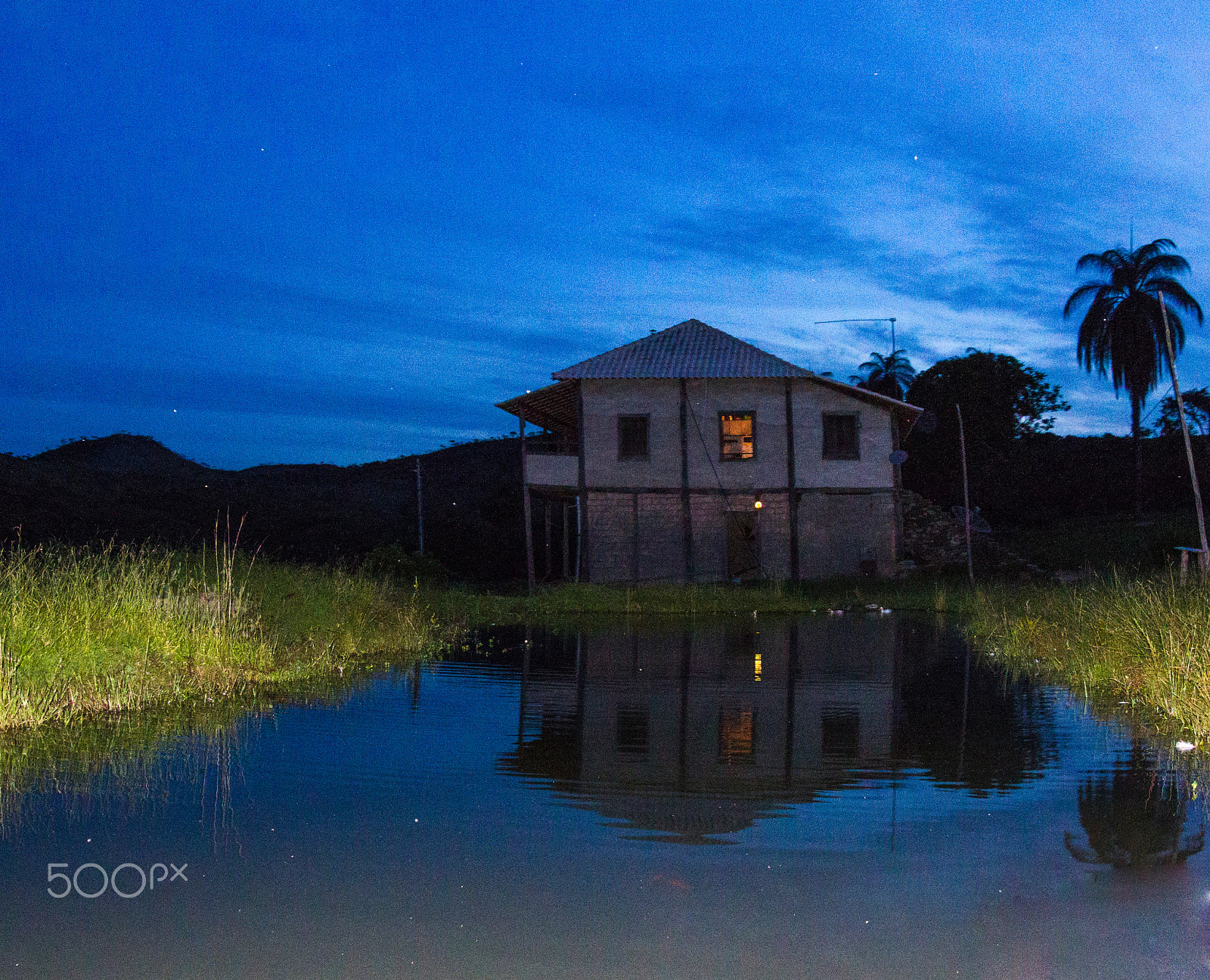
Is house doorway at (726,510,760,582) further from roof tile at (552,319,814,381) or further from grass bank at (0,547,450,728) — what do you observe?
grass bank at (0,547,450,728)

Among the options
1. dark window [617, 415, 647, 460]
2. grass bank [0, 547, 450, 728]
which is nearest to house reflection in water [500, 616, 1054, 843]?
grass bank [0, 547, 450, 728]

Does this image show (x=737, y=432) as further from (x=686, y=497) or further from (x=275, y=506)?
(x=275, y=506)

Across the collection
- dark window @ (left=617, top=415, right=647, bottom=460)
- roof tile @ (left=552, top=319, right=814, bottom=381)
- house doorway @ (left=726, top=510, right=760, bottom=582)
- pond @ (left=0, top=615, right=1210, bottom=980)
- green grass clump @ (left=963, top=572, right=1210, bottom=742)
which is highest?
roof tile @ (left=552, top=319, right=814, bottom=381)

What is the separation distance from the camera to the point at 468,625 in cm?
1964

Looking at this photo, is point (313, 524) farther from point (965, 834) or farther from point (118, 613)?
point (965, 834)

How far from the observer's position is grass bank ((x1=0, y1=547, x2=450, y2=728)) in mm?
8422

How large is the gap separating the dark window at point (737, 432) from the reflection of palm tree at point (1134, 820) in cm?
2223

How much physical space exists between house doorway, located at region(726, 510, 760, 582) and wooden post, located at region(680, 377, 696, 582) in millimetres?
1220

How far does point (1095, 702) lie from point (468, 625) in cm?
1187

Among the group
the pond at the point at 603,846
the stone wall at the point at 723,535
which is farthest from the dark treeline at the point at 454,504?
the pond at the point at 603,846

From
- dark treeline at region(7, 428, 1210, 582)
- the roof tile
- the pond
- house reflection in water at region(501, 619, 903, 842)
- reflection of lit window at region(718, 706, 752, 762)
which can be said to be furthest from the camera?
dark treeline at region(7, 428, 1210, 582)

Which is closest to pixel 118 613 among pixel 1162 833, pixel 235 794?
pixel 235 794

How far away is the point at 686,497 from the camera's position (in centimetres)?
2869

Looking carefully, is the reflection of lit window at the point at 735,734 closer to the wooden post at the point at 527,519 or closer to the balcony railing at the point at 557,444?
the wooden post at the point at 527,519
